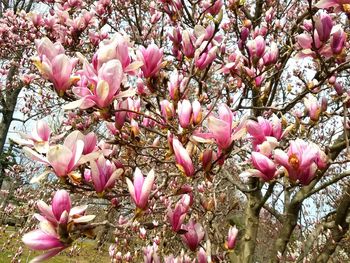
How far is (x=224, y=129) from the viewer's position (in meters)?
1.20

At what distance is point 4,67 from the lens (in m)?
6.97

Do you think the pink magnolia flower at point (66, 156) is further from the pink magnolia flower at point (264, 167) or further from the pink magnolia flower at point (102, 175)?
the pink magnolia flower at point (264, 167)

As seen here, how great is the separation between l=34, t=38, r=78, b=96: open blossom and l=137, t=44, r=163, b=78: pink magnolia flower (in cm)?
27

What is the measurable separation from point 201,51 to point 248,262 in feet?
8.23

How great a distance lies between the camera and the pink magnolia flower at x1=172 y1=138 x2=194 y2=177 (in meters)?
1.24

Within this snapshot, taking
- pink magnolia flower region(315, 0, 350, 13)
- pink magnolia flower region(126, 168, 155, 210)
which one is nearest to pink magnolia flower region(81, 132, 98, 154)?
pink magnolia flower region(126, 168, 155, 210)

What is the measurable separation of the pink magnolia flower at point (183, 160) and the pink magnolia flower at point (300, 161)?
270mm

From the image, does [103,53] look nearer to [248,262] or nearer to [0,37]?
[248,262]

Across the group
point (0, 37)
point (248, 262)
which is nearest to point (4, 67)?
point (0, 37)

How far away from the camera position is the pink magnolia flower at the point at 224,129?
119cm

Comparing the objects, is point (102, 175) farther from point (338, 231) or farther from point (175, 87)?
point (338, 231)

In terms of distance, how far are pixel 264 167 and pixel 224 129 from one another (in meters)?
0.17

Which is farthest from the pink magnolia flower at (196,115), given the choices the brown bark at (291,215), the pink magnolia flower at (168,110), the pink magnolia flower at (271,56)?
the brown bark at (291,215)

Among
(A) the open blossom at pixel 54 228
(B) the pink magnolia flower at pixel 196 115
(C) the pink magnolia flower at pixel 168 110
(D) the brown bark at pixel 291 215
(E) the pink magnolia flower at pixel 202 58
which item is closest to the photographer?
(A) the open blossom at pixel 54 228
